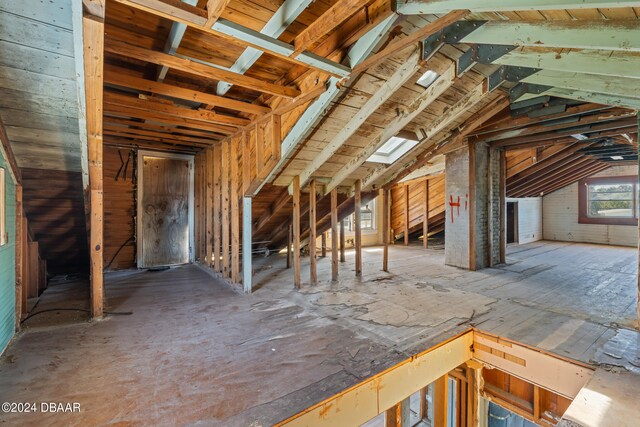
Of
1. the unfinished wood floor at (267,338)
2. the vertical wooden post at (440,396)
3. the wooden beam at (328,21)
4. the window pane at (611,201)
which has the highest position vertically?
the wooden beam at (328,21)

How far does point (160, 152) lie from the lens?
517cm

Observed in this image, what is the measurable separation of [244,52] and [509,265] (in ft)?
18.2

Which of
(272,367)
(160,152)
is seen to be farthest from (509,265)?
(160,152)

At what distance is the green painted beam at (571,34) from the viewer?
1466mm

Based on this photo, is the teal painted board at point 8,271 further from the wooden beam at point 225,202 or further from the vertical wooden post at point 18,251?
the wooden beam at point 225,202

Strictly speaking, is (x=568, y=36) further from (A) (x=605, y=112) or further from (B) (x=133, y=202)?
(B) (x=133, y=202)

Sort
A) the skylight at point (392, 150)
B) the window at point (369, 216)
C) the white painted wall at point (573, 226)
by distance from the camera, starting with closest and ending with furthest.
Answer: the skylight at point (392, 150)
the white painted wall at point (573, 226)
the window at point (369, 216)

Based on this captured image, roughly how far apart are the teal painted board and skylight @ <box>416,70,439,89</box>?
11.8 feet

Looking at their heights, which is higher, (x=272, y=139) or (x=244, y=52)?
(x=244, y=52)

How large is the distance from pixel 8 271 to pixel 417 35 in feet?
11.5

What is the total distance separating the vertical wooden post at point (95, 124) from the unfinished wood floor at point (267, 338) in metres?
0.48

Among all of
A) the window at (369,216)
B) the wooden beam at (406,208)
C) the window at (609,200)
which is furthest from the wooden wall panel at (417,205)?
the window at (609,200)

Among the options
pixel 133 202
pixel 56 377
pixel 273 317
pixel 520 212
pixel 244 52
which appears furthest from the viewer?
pixel 520 212

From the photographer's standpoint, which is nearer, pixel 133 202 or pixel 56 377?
pixel 56 377
